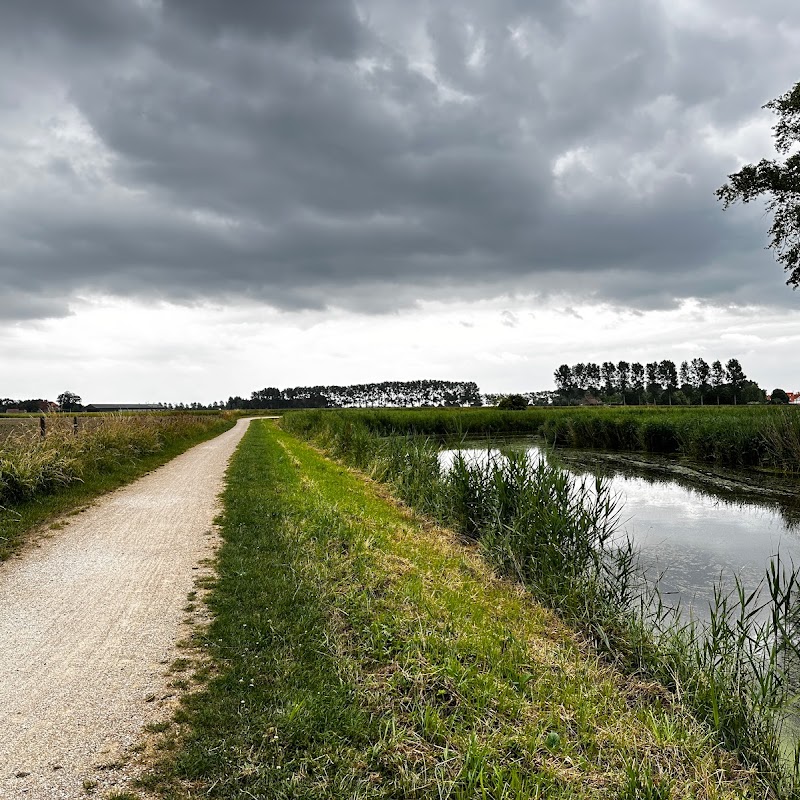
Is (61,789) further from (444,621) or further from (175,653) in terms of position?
(444,621)

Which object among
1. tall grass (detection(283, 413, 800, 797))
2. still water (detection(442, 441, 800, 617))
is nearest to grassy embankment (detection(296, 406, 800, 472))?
tall grass (detection(283, 413, 800, 797))

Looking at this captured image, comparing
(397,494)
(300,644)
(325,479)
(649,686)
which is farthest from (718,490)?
(300,644)

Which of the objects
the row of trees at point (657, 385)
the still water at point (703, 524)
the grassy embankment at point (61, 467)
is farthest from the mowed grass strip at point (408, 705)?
the row of trees at point (657, 385)

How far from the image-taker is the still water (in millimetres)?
8102

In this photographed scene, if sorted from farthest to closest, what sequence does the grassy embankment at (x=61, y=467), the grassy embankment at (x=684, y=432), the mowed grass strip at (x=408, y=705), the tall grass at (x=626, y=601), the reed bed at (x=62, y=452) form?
the grassy embankment at (x=684, y=432), the reed bed at (x=62, y=452), the grassy embankment at (x=61, y=467), the tall grass at (x=626, y=601), the mowed grass strip at (x=408, y=705)

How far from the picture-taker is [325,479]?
12.1 metres

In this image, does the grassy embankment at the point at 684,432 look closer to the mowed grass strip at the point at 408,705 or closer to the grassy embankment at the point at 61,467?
the mowed grass strip at the point at 408,705

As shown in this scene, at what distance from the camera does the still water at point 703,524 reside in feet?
26.6

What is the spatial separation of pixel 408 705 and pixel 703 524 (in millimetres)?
9945

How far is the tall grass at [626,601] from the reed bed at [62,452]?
6.88 meters

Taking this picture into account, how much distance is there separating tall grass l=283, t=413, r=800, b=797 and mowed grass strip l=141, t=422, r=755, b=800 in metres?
0.32

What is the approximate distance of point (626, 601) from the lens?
254 inches

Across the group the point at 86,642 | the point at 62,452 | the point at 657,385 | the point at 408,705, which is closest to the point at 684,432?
the point at 62,452

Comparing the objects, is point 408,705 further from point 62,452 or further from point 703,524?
point 62,452
